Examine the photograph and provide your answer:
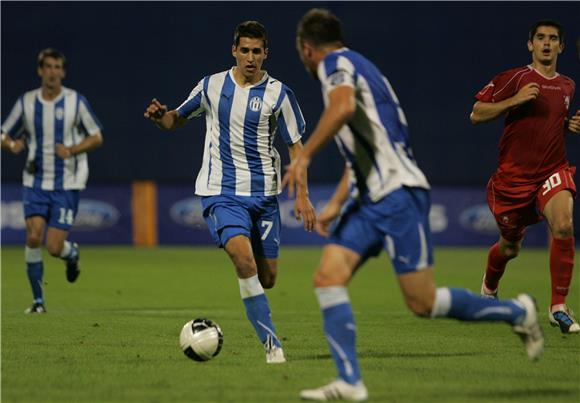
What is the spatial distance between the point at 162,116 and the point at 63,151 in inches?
162

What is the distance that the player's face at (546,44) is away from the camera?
9.09m

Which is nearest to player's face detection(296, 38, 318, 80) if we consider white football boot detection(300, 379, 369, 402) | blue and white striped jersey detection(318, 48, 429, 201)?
blue and white striped jersey detection(318, 48, 429, 201)

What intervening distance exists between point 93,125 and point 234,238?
15.5 feet

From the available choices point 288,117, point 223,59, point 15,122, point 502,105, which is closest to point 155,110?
point 288,117

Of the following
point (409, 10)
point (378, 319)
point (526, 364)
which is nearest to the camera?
point (526, 364)

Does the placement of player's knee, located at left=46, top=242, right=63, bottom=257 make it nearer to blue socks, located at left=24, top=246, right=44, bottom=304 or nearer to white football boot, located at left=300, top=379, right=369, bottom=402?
blue socks, located at left=24, top=246, right=44, bottom=304

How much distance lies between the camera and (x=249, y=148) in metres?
8.04

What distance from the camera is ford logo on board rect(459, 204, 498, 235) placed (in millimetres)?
22422

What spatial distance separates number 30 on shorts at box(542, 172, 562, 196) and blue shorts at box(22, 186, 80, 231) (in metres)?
5.10

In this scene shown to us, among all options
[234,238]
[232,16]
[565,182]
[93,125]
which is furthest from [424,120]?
[234,238]

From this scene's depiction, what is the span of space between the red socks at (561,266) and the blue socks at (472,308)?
2795mm

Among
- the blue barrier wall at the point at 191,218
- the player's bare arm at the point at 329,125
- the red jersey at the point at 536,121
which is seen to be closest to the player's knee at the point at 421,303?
the player's bare arm at the point at 329,125

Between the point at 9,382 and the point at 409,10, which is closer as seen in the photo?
the point at 9,382

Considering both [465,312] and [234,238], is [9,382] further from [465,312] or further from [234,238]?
[465,312]
